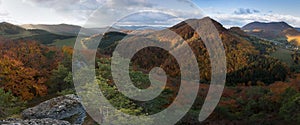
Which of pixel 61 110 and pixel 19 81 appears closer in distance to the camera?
pixel 61 110

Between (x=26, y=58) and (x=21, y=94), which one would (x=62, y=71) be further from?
(x=26, y=58)

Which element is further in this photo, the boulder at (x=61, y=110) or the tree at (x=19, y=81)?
the tree at (x=19, y=81)

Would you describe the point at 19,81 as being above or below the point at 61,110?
below

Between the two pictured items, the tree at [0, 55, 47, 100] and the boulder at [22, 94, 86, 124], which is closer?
the boulder at [22, 94, 86, 124]

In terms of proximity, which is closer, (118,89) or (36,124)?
(36,124)

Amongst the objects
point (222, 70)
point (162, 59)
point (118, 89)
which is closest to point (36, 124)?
point (118, 89)

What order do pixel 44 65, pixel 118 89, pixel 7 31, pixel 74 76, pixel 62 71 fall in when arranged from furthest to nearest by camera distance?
pixel 7 31, pixel 44 65, pixel 62 71, pixel 74 76, pixel 118 89

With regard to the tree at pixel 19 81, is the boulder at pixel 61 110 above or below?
above

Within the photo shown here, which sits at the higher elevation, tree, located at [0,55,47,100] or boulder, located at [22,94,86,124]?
boulder, located at [22,94,86,124]
